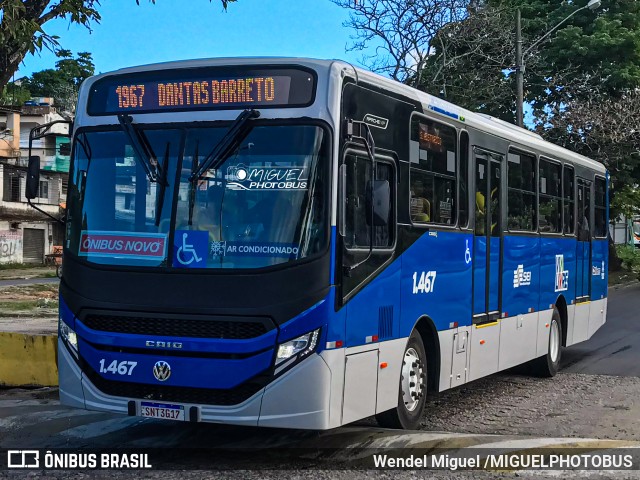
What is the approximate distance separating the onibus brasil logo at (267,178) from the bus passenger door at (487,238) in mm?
3665

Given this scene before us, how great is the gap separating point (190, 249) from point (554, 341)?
7.61 meters

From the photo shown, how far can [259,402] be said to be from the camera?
21.4ft

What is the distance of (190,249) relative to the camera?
6.75m

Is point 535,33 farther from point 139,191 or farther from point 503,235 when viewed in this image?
point 139,191

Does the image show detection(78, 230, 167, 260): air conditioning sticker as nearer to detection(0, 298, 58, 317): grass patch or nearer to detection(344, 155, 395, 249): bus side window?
detection(344, 155, 395, 249): bus side window

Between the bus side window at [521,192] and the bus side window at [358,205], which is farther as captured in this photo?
the bus side window at [521,192]

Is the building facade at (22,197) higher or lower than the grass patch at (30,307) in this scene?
higher

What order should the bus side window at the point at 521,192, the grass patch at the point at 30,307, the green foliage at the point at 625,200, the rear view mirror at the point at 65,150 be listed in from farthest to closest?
the green foliage at the point at 625,200
the grass patch at the point at 30,307
the bus side window at the point at 521,192
the rear view mirror at the point at 65,150

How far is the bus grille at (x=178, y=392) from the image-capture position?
6.57 metres

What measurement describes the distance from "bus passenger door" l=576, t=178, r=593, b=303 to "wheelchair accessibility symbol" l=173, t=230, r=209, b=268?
8740 millimetres

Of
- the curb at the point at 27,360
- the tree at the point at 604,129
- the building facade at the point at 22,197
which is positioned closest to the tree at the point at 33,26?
the curb at the point at 27,360

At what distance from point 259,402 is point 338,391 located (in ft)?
2.02

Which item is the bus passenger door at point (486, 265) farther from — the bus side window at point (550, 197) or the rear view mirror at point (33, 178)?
the rear view mirror at point (33, 178)

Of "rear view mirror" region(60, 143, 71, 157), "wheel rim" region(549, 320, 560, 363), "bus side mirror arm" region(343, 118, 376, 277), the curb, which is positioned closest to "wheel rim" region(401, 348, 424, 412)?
"bus side mirror arm" region(343, 118, 376, 277)
